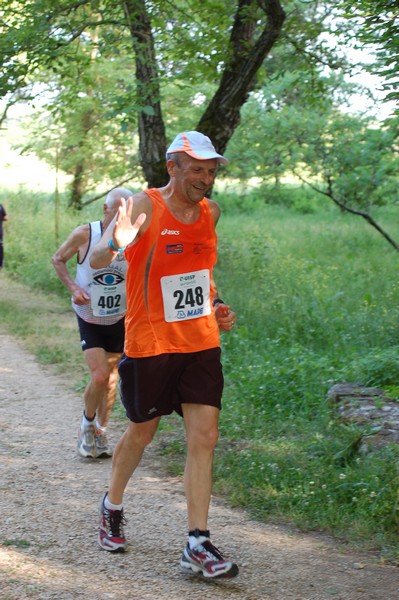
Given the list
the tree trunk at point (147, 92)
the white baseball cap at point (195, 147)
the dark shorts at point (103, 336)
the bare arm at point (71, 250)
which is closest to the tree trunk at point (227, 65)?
the tree trunk at point (147, 92)

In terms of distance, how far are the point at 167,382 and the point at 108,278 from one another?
2.17 metres

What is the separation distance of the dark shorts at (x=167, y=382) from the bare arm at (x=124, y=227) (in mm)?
594

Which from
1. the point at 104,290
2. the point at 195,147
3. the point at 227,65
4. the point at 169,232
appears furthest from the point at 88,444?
the point at 227,65

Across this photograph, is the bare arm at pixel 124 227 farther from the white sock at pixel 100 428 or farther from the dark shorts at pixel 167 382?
the white sock at pixel 100 428

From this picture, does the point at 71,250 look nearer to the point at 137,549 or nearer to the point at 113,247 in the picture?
the point at 113,247

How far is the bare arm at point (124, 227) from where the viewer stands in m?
4.28

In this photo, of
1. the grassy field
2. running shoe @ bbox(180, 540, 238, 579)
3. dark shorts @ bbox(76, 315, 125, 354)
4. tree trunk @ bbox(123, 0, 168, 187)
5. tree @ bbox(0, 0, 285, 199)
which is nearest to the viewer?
running shoe @ bbox(180, 540, 238, 579)

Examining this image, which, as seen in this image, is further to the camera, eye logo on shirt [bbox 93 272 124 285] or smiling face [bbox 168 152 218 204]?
eye logo on shirt [bbox 93 272 124 285]

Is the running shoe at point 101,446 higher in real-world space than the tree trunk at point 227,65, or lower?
lower

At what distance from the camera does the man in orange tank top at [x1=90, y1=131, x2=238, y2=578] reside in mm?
4512

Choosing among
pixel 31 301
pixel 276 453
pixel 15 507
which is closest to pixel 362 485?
pixel 276 453

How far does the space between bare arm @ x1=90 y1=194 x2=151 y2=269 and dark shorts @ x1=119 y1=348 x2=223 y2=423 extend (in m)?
0.59

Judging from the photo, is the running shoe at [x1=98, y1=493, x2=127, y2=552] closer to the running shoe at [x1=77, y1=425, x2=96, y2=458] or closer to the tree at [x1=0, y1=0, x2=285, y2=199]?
the running shoe at [x1=77, y1=425, x2=96, y2=458]

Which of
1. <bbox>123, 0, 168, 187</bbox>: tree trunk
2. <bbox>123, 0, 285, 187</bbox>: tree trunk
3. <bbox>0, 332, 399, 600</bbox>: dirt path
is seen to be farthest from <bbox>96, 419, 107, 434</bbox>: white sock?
<bbox>123, 0, 285, 187</bbox>: tree trunk
